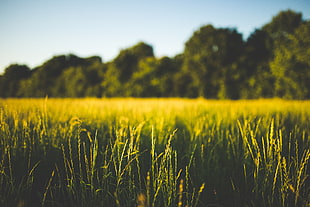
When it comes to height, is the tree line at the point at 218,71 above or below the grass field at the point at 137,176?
above

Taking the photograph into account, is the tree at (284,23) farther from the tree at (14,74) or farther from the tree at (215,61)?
the tree at (14,74)

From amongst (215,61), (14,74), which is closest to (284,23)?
(215,61)

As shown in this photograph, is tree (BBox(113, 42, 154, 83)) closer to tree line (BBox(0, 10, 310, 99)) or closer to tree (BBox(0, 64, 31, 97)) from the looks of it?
tree line (BBox(0, 10, 310, 99))

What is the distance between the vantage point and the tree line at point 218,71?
550 inches

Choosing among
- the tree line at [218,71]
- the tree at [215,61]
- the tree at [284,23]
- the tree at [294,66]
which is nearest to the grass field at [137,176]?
the tree line at [218,71]

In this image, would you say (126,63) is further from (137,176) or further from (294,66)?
(137,176)

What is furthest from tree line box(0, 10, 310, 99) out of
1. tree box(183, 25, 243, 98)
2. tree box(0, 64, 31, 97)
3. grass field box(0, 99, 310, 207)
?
grass field box(0, 99, 310, 207)

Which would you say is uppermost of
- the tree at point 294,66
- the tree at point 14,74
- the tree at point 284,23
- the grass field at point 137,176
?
the tree at point 284,23

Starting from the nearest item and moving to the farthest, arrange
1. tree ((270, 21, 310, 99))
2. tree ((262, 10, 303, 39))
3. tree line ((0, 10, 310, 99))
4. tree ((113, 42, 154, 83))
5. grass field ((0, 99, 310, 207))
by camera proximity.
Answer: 1. grass field ((0, 99, 310, 207))
2. tree ((270, 21, 310, 99))
3. tree line ((0, 10, 310, 99))
4. tree ((262, 10, 303, 39))
5. tree ((113, 42, 154, 83))

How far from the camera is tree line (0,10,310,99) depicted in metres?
14.0

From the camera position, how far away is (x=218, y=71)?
17.8 m

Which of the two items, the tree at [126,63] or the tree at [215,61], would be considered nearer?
the tree at [215,61]

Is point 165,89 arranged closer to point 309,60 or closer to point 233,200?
point 309,60

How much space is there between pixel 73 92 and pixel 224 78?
72.6 ft
